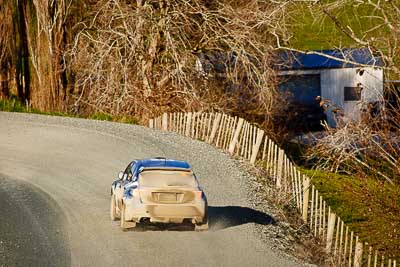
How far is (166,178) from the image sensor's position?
15.4 metres

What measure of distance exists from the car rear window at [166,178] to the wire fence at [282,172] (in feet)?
9.89

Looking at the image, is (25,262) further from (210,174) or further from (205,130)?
(205,130)

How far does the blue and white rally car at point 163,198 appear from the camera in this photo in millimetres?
15125

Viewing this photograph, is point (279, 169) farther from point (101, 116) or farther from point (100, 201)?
point (101, 116)

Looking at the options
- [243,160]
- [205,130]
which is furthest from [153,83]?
[243,160]

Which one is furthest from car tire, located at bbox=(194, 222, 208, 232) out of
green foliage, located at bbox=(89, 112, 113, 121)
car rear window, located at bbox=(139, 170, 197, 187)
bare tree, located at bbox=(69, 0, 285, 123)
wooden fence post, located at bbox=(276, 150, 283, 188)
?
green foliage, located at bbox=(89, 112, 113, 121)

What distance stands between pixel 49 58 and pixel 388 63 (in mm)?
22684

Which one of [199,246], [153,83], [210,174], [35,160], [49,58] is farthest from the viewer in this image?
[49,58]

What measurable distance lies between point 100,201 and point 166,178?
3.17 metres

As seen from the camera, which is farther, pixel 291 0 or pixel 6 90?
pixel 6 90

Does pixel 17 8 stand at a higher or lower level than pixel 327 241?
higher

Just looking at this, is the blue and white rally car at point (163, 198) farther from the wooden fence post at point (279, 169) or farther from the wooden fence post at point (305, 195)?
the wooden fence post at point (279, 169)

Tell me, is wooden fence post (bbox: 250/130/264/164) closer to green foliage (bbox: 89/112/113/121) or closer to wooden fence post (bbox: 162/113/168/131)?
wooden fence post (bbox: 162/113/168/131)

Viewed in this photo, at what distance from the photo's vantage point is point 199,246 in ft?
48.5
